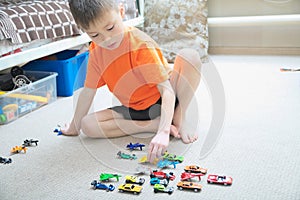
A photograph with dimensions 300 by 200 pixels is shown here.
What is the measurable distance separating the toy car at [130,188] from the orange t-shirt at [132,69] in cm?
32

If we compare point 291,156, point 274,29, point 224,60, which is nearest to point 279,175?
point 291,156

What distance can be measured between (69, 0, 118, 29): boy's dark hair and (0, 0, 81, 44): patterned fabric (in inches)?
17.2

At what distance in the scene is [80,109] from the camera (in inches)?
47.9

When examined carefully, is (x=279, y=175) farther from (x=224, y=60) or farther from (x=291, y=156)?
(x=224, y=60)

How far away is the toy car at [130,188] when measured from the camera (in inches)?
34.4

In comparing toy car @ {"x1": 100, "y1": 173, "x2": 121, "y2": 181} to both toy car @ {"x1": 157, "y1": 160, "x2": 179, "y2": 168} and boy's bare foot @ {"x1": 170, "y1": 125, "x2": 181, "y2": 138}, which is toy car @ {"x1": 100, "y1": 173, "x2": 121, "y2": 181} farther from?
boy's bare foot @ {"x1": 170, "y1": 125, "x2": 181, "y2": 138}

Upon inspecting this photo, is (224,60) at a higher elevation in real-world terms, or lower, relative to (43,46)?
lower

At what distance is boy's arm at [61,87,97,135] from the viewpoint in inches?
47.3

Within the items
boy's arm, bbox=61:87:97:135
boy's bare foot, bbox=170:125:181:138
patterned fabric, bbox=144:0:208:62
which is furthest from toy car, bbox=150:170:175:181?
patterned fabric, bbox=144:0:208:62

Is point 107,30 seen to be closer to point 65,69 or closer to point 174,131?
point 174,131

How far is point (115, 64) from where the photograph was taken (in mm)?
1142

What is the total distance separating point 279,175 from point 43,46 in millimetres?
1047

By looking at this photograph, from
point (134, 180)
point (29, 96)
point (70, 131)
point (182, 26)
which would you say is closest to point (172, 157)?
point (134, 180)

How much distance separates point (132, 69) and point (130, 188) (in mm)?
385
